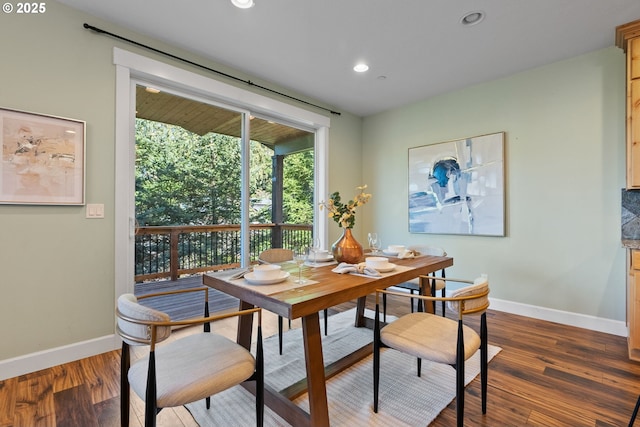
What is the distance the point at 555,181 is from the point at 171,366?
370cm

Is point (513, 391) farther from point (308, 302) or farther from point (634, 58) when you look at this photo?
point (634, 58)

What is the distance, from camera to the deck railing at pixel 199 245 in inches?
134

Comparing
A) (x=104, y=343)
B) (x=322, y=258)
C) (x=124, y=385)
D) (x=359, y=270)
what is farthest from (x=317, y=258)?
(x=104, y=343)

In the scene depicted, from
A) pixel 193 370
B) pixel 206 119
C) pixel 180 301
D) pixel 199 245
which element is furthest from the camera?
pixel 199 245

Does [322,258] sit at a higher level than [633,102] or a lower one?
lower

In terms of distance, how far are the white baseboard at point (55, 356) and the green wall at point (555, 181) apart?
12.3 feet

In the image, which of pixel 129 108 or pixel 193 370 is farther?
pixel 129 108

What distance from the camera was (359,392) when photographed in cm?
187

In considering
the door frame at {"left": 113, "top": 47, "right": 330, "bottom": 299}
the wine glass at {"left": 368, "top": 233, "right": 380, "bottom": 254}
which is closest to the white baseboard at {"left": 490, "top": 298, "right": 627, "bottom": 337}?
the wine glass at {"left": 368, "top": 233, "right": 380, "bottom": 254}

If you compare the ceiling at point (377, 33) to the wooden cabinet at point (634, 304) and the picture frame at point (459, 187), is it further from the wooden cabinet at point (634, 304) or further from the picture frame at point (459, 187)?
the wooden cabinet at point (634, 304)

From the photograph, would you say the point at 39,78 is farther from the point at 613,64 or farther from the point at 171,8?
the point at 613,64

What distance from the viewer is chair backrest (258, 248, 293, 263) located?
8.34ft

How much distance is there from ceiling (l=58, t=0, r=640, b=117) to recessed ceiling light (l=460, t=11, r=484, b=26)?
0.04m

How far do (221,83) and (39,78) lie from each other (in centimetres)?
143
